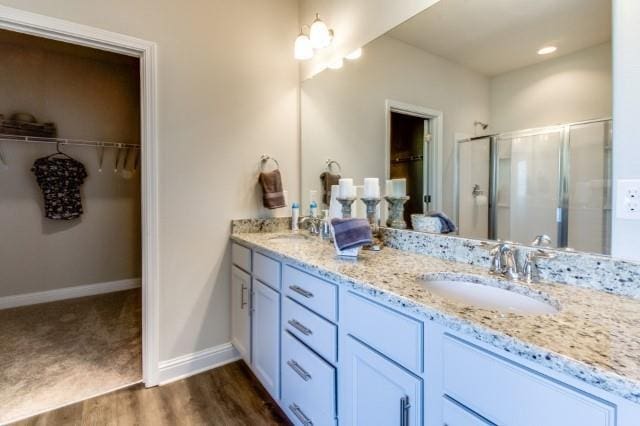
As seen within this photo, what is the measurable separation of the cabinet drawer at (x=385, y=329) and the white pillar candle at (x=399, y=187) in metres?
0.83

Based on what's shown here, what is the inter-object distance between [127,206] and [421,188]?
346cm

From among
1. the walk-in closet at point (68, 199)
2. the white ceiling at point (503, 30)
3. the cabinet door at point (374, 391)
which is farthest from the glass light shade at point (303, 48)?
the walk-in closet at point (68, 199)

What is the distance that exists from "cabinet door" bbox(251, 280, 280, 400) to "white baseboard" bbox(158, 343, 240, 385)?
1.32 feet

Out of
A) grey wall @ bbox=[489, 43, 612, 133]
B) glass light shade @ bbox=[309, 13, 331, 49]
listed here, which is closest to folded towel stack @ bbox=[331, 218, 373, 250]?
grey wall @ bbox=[489, 43, 612, 133]

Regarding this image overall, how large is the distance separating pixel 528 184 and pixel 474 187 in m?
0.22

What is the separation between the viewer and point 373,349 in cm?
102

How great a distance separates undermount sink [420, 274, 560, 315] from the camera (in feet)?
3.14

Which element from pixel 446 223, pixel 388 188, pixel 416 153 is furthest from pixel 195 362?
pixel 416 153

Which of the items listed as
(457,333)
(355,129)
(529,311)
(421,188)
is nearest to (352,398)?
(457,333)

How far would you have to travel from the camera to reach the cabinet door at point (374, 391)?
2.94ft

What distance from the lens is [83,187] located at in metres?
3.46

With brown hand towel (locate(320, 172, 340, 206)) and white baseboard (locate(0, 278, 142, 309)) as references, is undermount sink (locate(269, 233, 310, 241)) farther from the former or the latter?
white baseboard (locate(0, 278, 142, 309))

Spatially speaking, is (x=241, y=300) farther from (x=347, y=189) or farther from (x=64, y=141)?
(x=64, y=141)

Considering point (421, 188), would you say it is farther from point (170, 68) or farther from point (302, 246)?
point (170, 68)
